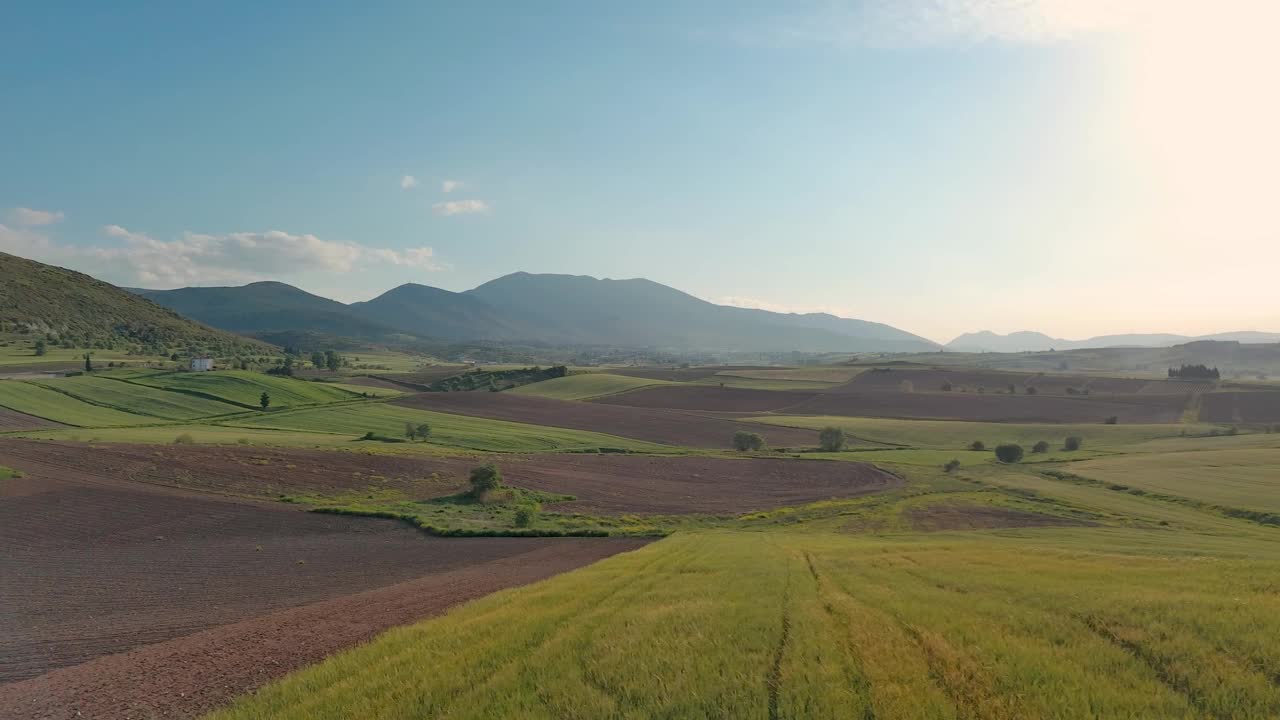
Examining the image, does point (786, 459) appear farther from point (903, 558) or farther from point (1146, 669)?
point (1146, 669)

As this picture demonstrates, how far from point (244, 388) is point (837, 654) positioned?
114498mm

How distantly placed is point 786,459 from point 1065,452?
37.9m

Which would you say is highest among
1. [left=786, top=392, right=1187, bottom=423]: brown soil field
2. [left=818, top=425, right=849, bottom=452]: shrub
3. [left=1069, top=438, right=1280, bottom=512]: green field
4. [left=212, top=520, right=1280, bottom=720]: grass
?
[left=212, top=520, right=1280, bottom=720]: grass

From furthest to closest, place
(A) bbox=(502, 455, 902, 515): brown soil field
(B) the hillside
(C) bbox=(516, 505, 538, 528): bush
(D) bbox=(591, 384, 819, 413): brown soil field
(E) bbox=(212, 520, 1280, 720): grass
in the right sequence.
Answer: (B) the hillside, (D) bbox=(591, 384, 819, 413): brown soil field, (A) bbox=(502, 455, 902, 515): brown soil field, (C) bbox=(516, 505, 538, 528): bush, (E) bbox=(212, 520, 1280, 720): grass

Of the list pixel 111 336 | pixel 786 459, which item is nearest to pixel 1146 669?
pixel 786 459

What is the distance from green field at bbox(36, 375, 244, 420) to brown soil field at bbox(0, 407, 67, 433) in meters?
11.9

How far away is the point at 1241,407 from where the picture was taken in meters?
110

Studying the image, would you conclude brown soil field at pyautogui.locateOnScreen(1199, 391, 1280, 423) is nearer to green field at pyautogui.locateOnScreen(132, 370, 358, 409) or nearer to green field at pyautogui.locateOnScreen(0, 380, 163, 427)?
green field at pyautogui.locateOnScreen(132, 370, 358, 409)

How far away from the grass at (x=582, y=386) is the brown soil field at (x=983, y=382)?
50.5 m

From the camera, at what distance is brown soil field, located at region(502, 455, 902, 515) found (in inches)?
1919

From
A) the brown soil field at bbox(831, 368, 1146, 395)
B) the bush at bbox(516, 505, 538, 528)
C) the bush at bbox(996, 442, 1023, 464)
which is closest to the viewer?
the bush at bbox(516, 505, 538, 528)

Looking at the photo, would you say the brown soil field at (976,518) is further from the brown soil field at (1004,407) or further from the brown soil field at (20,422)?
the brown soil field at (20,422)

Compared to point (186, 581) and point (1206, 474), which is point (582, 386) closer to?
point (1206, 474)

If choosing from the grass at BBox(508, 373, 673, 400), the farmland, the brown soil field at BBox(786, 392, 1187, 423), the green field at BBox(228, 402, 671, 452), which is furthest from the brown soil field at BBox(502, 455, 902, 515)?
the grass at BBox(508, 373, 673, 400)
